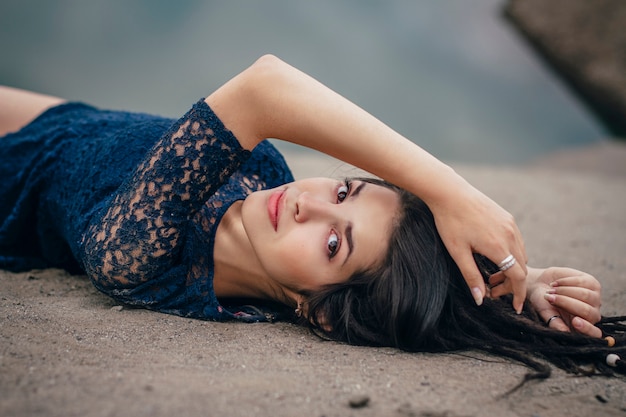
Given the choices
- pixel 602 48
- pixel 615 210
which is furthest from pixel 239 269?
pixel 602 48

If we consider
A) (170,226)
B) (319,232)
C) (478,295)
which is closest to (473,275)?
(478,295)

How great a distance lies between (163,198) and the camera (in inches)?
79.4

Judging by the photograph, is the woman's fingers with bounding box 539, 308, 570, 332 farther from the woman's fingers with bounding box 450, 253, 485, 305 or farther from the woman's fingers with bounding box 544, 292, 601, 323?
the woman's fingers with bounding box 450, 253, 485, 305

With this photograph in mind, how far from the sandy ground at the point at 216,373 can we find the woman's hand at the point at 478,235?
0.28 meters

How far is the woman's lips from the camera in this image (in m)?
2.05

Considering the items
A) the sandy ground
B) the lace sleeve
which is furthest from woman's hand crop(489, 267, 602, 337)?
the lace sleeve

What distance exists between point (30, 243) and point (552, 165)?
810 cm

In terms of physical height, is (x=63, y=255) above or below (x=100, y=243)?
below

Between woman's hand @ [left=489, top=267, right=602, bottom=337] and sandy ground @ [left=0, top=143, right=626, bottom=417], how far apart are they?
21 cm

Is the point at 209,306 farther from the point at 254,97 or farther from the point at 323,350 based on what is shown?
the point at 254,97

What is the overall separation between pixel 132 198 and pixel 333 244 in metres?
0.70

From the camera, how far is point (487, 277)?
2002 millimetres

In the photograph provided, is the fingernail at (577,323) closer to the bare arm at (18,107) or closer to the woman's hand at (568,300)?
the woman's hand at (568,300)

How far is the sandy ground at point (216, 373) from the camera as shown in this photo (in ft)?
4.63
